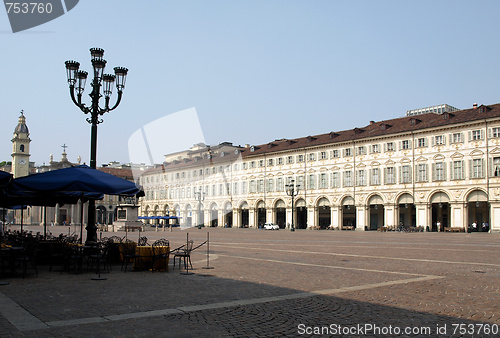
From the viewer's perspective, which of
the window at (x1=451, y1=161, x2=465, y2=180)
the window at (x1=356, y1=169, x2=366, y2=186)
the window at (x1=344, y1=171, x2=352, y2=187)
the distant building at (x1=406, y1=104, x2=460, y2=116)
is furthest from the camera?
the distant building at (x1=406, y1=104, x2=460, y2=116)

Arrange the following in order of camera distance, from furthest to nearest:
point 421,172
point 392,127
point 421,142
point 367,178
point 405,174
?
point 367,178
point 392,127
point 405,174
point 421,142
point 421,172

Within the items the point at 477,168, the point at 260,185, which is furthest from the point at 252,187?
the point at 477,168

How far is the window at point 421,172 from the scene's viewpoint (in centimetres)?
5647

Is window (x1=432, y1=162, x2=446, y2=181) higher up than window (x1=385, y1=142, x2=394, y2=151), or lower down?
lower down

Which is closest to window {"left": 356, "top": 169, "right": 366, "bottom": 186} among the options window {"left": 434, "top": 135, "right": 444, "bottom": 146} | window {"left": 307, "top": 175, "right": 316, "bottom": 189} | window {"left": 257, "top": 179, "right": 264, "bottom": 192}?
→ window {"left": 307, "top": 175, "right": 316, "bottom": 189}

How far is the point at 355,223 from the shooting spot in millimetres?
66875

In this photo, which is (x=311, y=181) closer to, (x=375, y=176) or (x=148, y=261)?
(x=375, y=176)

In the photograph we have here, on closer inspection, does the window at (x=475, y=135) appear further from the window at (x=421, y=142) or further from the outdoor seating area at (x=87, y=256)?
the outdoor seating area at (x=87, y=256)

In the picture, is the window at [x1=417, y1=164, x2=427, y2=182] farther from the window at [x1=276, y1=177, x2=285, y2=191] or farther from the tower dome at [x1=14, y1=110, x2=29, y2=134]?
the tower dome at [x1=14, y1=110, x2=29, y2=134]

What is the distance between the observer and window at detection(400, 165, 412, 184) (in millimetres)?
57906

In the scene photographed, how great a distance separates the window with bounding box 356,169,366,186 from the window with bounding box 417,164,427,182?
24.5 ft

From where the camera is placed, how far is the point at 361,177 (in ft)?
206

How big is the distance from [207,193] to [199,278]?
2922 inches

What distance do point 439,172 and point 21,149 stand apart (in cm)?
8366
